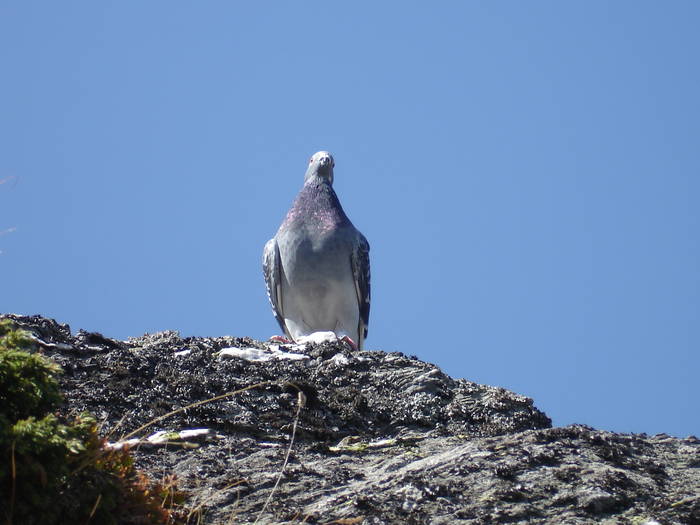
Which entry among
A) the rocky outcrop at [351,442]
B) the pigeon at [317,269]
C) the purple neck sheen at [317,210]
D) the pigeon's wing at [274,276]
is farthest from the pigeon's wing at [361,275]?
the rocky outcrop at [351,442]

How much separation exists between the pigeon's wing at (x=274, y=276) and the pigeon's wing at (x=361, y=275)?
1.10 metres

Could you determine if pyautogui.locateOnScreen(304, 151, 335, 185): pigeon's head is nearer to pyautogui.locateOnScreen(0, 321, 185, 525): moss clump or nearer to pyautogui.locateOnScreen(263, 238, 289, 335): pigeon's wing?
pyautogui.locateOnScreen(263, 238, 289, 335): pigeon's wing

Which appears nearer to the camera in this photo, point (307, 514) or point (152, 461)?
point (307, 514)

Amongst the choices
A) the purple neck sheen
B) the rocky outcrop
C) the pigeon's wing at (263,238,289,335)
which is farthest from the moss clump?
the pigeon's wing at (263,238,289,335)

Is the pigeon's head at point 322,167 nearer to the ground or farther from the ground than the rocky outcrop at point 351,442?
farther from the ground

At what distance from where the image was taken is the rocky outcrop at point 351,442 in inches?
184

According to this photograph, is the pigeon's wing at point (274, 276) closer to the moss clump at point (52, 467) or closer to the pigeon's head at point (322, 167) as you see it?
the pigeon's head at point (322, 167)

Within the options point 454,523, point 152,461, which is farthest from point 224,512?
point 454,523

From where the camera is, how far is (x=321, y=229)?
14.4 m

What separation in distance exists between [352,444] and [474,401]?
1.02 m

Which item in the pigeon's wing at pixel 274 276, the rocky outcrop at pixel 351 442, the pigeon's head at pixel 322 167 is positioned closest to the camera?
the rocky outcrop at pixel 351 442

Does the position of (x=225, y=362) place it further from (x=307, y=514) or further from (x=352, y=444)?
(x=307, y=514)

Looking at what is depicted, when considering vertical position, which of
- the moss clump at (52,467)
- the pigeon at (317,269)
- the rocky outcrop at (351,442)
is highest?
the pigeon at (317,269)

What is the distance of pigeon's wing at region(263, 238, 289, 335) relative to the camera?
14.8 meters
